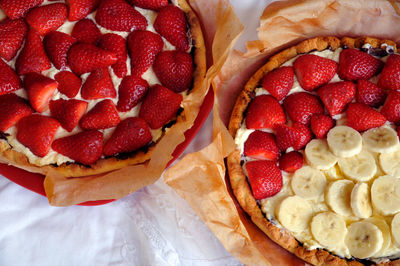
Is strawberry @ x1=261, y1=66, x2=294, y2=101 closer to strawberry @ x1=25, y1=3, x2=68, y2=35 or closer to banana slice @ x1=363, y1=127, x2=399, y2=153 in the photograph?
banana slice @ x1=363, y1=127, x2=399, y2=153

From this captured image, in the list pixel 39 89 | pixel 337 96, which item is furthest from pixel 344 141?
pixel 39 89

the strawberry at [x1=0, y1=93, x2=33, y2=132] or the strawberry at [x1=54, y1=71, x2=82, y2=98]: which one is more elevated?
the strawberry at [x1=54, y1=71, x2=82, y2=98]

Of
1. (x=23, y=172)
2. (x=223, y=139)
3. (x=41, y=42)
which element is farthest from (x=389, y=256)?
(x=41, y=42)

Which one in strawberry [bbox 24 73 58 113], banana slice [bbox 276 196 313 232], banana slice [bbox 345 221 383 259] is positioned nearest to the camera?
banana slice [bbox 345 221 383 259]

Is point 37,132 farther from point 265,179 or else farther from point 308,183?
point 308,183

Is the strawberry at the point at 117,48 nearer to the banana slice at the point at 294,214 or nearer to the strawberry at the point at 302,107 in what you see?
the strawberry at the point at 302,107

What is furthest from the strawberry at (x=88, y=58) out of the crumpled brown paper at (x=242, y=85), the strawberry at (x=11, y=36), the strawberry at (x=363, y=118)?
the strawberry at (x=363, y=118)

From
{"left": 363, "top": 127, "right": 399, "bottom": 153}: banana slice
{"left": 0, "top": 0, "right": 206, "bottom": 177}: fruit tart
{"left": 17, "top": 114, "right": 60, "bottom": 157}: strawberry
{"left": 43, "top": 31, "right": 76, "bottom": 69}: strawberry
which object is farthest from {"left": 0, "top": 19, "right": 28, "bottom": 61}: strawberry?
{"left": 363, "top": 127, "right": 399, "bottom": 153}: banana slice
